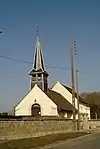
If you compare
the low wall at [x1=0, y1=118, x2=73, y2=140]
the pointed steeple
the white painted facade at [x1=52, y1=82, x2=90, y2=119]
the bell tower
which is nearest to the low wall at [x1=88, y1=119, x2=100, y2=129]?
the bell tower

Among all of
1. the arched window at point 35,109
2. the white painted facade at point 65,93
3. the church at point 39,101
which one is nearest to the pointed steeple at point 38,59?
the church at point 39,101

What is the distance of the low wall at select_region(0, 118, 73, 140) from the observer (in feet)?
99.7

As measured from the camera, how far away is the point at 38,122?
38.0m

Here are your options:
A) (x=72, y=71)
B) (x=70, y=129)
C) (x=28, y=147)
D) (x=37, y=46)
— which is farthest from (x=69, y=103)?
(x=28, y=147)

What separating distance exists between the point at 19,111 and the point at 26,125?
37.0 meters

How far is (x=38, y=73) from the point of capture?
73.6 meters

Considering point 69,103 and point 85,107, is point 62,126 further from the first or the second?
point 85,107

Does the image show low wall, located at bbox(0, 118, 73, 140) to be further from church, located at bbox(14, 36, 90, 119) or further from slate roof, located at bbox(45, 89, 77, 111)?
slate roof, located at bbox(45, 89, 77, 111)

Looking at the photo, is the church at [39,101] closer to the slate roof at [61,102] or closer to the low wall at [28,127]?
the slate roof at [61,102]

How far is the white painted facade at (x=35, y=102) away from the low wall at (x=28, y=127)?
64.9 ft

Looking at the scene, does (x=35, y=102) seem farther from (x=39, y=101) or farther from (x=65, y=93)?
(x=65, y=93)

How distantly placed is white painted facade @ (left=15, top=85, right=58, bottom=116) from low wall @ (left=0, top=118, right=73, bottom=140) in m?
19.8

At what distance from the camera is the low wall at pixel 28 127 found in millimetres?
30381

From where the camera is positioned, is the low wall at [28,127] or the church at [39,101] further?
the church at [39,101]
